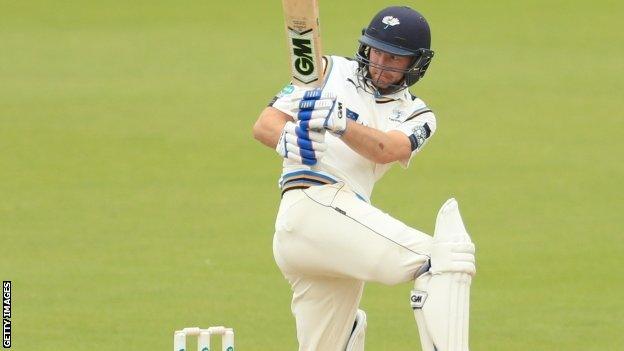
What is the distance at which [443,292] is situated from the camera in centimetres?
578

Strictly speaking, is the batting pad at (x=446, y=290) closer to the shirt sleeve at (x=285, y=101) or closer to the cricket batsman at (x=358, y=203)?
the cricket batsman at (x=358, y=203)

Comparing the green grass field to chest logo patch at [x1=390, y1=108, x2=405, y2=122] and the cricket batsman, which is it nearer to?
the cricket batsman

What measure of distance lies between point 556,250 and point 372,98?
4451 mm

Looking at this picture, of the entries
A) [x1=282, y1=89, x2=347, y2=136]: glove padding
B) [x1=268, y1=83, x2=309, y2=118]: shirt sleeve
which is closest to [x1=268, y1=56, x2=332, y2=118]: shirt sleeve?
[x1=268, y1=83, x2=309, y2=118]: shirt sleeve

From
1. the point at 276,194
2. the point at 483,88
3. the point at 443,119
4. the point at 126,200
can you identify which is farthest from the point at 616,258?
the point at 483,88

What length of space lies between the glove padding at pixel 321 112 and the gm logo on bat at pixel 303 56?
0.25 feet

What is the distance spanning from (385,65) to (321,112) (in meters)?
0.65

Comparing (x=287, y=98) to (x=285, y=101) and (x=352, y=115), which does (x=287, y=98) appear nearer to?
(x=285, y=101)

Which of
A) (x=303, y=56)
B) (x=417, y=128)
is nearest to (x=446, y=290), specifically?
(x=417, y=128)

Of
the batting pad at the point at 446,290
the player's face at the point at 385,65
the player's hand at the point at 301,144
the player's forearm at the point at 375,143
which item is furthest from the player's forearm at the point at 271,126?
the batting pad at the point at 446,290

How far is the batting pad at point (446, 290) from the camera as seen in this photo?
18.9ft

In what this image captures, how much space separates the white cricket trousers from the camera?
19.2 feet

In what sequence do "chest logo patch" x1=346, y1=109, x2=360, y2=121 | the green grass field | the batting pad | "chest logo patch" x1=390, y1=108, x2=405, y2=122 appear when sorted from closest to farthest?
the batting pad
"chest logo patch" x1=346, y1=109, x2=360, y2=121
"chest logo patch" x1=390, y1=108, x2=405, y2=122
the green grass field

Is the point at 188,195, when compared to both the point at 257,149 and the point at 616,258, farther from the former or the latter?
the point at 616,258
